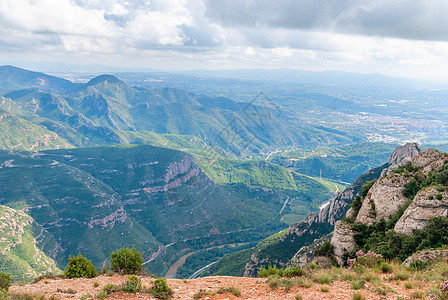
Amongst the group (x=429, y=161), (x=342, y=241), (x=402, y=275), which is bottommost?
(x=342, y=241)

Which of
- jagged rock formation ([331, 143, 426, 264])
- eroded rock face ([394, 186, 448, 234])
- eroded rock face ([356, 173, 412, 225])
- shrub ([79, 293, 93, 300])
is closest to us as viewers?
shrub ([79, 293, 93, 300])

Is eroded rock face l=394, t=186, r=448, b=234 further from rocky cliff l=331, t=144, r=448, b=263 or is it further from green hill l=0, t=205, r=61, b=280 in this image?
green hill l=0, t=205, r=61, b=280

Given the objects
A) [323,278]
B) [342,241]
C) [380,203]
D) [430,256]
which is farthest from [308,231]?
[323,278]

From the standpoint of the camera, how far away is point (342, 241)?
106 feet

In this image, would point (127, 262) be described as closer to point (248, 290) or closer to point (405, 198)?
point (248, 290)

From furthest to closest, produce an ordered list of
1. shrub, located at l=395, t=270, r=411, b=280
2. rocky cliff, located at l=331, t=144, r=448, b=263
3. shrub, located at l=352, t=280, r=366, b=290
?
1. rocky cliff, located at l=331, t=144, r=448, b=263
2. shrub, located at l=395, t=270, r=411, b=280
3. shrub, located at l=352, t=280, r=366, b=290

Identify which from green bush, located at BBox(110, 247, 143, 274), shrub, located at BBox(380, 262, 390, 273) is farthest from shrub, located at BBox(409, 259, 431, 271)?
green bush, located at BBox(110, 247, 143, 274)

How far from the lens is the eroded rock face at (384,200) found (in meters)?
32.6

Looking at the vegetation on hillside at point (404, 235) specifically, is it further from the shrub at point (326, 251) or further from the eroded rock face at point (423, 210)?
the shrub at point (326, 251)

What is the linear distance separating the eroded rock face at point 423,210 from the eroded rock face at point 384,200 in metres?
5.20

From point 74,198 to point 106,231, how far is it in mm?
32701

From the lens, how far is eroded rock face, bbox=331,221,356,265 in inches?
1242

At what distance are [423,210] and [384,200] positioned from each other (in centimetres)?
713

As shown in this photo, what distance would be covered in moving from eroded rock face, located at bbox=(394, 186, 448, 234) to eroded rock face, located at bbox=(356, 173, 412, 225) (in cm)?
520
